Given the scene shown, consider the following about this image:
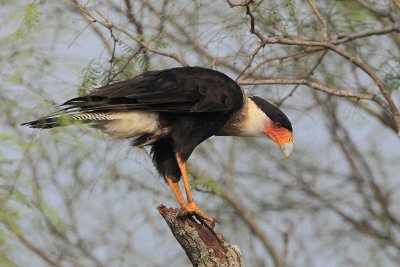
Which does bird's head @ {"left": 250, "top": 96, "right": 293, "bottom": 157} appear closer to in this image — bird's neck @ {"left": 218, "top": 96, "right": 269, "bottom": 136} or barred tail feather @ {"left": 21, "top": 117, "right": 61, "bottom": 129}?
bird's neck @ {"left": 218, "top": 96, "right": 269, "bottom": 136}

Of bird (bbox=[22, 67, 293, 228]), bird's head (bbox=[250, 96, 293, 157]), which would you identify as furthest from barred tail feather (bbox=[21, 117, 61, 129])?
bird's head (bbox=[250, 96, 293, 157])

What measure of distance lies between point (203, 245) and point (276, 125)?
1706 mm

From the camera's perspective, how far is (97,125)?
528 cm

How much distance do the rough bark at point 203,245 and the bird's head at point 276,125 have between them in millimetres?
1518

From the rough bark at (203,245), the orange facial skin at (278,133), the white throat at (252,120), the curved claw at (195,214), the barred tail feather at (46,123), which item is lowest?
the rough bark at (203,245)

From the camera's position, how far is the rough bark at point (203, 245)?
4691 mm

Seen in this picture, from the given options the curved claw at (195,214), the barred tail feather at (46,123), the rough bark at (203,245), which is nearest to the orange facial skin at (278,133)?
the curved claw at (195,214)

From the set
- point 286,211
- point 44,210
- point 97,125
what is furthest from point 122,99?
point 286,211

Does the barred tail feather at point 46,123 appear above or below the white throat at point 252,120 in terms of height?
below

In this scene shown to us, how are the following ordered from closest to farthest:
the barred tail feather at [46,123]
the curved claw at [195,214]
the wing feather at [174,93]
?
the barred tail feather at [46,123]
the curved claw at [195,214]
the wing feather at [174,93]

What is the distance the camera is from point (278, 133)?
6.24 m

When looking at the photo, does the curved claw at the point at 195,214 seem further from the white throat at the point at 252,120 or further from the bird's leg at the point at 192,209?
the white throat at the point at 252,120

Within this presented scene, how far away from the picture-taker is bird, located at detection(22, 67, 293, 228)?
5.14m

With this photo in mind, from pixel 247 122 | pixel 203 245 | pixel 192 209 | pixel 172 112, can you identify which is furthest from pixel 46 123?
pixel 247 122
